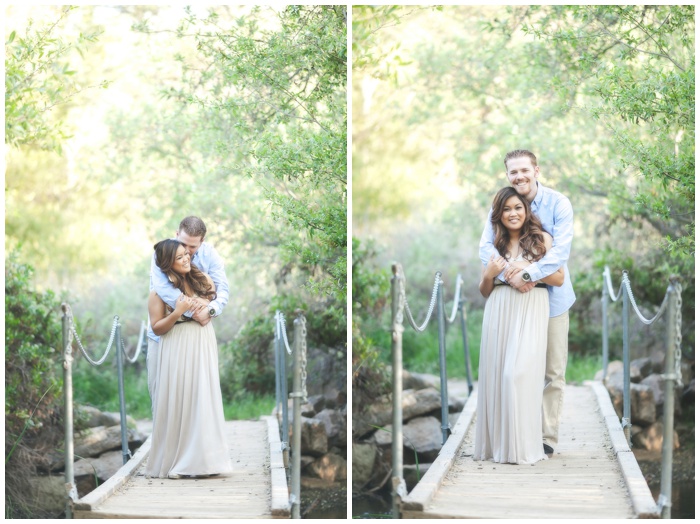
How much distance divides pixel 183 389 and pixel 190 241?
0.83 meters

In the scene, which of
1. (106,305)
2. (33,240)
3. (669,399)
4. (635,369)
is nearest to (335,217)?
(669,399)

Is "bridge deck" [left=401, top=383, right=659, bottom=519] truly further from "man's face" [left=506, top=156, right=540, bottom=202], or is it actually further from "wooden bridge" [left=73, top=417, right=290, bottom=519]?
"man's face" [left=506, top=156, right=540, bottom=202]

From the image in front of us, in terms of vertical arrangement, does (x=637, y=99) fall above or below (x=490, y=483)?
above

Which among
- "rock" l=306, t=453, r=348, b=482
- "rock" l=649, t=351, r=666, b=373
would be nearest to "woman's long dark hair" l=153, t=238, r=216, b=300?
"rock" l=306, t=453, r=348, b=482

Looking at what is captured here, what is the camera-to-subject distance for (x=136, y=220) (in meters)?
11.1

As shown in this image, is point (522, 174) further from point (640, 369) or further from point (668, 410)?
point (640, 369)

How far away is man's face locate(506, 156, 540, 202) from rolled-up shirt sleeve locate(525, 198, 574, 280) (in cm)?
18

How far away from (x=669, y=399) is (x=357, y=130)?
404 inches

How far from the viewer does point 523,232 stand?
15.0ft

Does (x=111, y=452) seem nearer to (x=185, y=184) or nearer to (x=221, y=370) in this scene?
(x=221, y=370)

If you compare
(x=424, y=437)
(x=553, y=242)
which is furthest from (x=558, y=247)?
(x=424, y=437)

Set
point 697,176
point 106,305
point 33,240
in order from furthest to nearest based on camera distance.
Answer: point 33,240 → point 106,305 → point 697,176

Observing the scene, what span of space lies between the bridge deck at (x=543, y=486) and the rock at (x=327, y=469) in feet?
6.75

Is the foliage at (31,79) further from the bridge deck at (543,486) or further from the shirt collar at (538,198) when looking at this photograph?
the bridge deck at (543,486)
